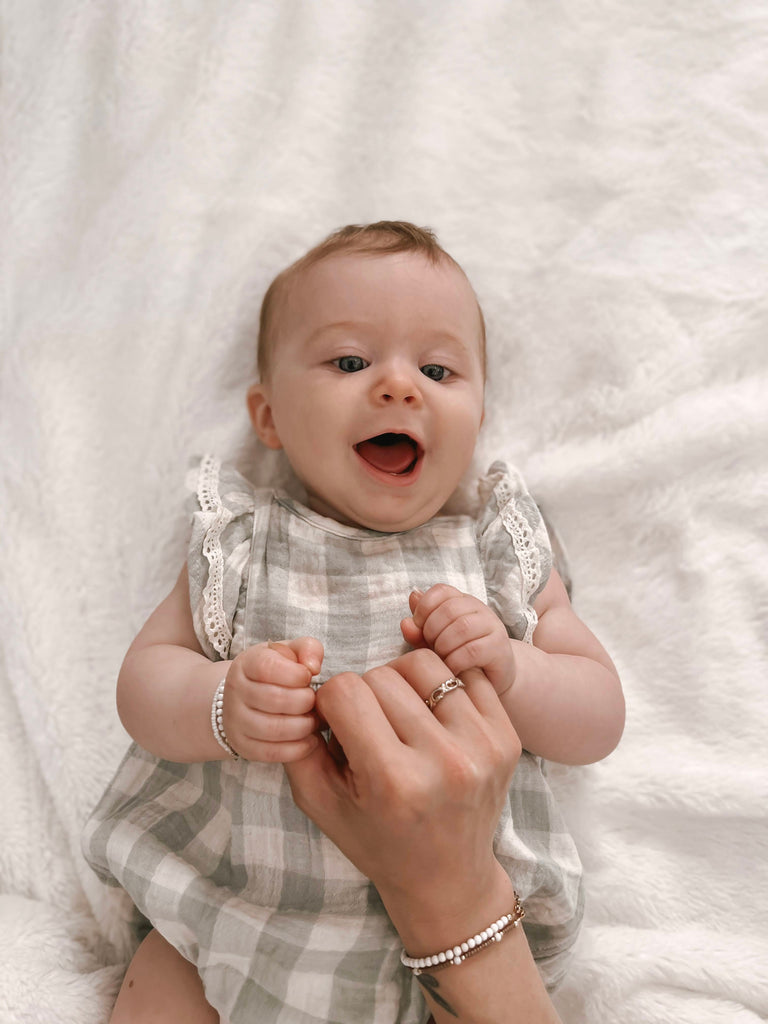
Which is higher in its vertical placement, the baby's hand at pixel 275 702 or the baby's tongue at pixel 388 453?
the baby's tongue at pixel 388 453

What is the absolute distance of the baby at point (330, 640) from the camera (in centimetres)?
104

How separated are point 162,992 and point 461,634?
0.58 meters

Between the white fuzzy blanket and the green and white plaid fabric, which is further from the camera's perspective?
the white fuzzy blanket

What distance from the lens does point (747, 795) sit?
122 cm

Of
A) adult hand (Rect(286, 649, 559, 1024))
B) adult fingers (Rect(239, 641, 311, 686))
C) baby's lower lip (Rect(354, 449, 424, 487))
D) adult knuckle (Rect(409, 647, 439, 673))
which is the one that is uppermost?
baby's lower lip (Rect(354, 449, 424, 487))

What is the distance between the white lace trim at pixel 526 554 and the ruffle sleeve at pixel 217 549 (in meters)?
0.37

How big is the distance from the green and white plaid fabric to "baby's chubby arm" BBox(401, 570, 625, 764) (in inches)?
2.1

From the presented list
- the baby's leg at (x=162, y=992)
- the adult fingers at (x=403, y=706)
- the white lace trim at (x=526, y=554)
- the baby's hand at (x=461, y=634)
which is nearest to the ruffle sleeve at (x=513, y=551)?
the white lace trim at (x=526, y=554)

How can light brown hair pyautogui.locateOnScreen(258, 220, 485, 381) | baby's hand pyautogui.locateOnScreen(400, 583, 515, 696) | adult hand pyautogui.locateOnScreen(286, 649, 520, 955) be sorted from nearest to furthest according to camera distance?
adult hand pyautogui.locateOnScreen(286, 649, 520, 955) < baby's hand pyautogui.locateOnScreen(400, 583, 515, 696) < light brown hair pyautogui.locateOnScreen(258, 220, 485, 381)

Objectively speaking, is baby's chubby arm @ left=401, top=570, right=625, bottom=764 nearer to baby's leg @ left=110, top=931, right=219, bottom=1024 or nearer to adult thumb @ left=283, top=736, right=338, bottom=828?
adult thumb @ left=283, top=736, right=338, bottom=828

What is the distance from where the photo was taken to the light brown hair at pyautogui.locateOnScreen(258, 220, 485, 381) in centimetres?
125

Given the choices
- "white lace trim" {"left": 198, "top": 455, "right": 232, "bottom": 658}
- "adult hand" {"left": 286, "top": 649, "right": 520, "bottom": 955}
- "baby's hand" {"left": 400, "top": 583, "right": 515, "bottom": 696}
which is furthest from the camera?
"white lace trim" {"left": 198, "top": 455, "right": 232, "bottom": 658}

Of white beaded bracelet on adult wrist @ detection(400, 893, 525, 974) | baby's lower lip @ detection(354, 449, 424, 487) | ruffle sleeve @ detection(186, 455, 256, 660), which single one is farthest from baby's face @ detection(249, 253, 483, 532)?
white beaded bracelet on adult wrist @ detection(400, 893, 525, 974)

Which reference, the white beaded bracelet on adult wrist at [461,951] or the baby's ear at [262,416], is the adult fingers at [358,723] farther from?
the baby's ear at [262,416]
